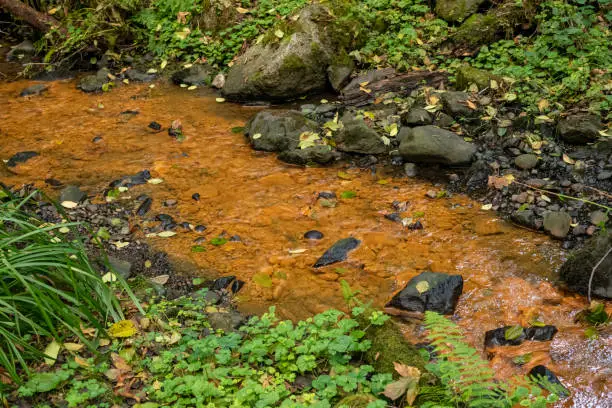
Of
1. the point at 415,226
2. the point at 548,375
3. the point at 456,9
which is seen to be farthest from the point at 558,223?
the point at 456,9

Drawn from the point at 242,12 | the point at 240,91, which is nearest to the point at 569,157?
the point at 240,91

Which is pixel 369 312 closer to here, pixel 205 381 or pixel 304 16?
pixel 205 381

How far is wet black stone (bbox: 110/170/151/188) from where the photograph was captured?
571 cm

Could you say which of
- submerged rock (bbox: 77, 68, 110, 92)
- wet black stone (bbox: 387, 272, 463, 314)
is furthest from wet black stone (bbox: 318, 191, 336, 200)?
submerged rock (bbox: 77, 68, 110, 92)

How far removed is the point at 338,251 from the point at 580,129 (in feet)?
9.15

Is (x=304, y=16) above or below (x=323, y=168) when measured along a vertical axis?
above

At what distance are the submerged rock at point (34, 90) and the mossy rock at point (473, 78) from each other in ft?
19.5

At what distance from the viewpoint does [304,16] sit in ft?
24.8

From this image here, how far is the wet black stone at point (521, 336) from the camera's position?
12.0ft

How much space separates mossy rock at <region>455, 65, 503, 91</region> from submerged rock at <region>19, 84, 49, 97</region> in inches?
234

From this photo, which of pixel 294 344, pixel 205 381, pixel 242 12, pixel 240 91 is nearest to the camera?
pixel 205 381

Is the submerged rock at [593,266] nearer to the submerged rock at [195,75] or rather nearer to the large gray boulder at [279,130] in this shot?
the large gray boulder at [279,130]

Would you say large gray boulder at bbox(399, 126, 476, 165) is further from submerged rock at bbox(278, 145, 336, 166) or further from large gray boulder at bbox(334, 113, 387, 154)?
submerged rock at bbox(278, 145, 336, 166)

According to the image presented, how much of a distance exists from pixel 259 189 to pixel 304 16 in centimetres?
311
